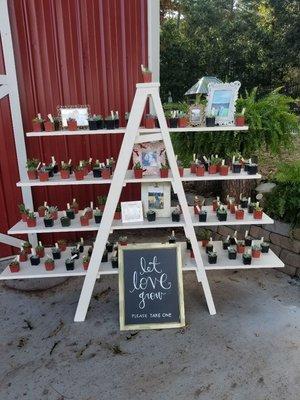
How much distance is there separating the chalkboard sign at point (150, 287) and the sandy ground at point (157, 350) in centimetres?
10

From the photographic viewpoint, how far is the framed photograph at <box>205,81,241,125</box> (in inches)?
100

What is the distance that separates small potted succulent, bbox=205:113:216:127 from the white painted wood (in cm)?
172

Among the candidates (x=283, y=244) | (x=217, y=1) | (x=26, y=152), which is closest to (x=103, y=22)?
(x=26, y=152)

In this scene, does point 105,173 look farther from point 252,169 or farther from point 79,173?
point 252,169

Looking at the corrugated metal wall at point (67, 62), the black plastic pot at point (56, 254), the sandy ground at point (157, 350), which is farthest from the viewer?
the corrugated metal wall at point (67, 62)

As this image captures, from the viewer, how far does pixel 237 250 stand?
2934 mm

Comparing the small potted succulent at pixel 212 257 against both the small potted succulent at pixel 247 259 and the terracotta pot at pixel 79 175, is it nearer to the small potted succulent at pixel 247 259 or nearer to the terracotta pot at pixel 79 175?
the small potted succulent at pixel 247 259

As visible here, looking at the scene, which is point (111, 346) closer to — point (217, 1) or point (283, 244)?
point (283, 244)

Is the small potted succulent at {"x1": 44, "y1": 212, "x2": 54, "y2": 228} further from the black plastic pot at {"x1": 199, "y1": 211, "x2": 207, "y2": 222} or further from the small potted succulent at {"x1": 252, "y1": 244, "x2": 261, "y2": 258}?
the small potted succulent at {"x1": 252, "y1": 244, "x2": 261, "y2": 258}

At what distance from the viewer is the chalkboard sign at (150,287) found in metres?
2.62

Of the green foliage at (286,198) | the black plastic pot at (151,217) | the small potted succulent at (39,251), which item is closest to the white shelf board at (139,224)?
the black plastic pot at (151,217)

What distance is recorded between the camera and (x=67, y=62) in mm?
3221

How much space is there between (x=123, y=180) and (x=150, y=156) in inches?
12.6

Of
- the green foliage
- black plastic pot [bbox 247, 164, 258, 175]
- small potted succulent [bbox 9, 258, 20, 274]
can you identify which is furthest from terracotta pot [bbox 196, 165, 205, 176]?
small potted succulent [bbox 9, 258, 20, 274]
